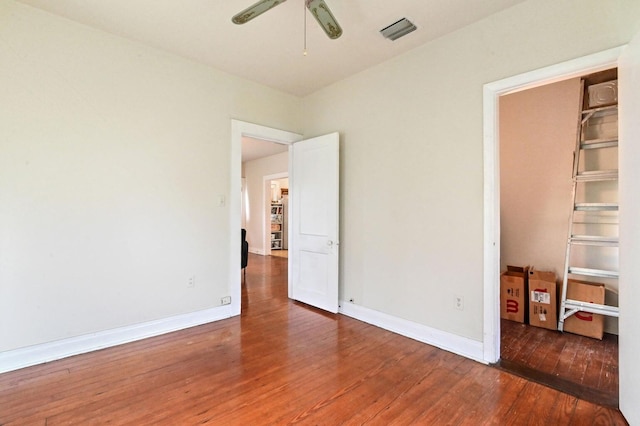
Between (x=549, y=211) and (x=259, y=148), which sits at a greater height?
(x=259, y=148)

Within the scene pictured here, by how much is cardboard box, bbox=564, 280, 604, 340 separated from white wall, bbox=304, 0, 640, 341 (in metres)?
1.22

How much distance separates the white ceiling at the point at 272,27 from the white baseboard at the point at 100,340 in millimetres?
2677

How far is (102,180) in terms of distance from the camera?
2.67 metres

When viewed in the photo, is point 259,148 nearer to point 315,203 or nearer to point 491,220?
point 315,203

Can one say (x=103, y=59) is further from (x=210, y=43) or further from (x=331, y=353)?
(x=331, y=353)

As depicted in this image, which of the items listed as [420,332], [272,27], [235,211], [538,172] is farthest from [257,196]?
[538,172]

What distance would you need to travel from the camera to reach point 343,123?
143 inches

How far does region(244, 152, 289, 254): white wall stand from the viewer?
8188mm

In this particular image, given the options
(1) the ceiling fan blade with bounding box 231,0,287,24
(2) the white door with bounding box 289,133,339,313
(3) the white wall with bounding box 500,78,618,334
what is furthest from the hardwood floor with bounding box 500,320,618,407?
(1) the ceiling fan blade with bounding box 231,0,287,24

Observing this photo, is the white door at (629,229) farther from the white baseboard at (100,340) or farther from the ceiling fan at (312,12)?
the white baseboard at (100,340)

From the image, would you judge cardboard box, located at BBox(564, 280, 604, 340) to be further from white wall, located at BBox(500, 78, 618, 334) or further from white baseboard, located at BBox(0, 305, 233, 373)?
white baseboard, located at BBox(0, 305, 233, 373)

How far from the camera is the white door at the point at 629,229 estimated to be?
1589 millimetres

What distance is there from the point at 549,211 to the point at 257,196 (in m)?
6.88

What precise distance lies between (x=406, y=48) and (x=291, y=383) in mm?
3084
